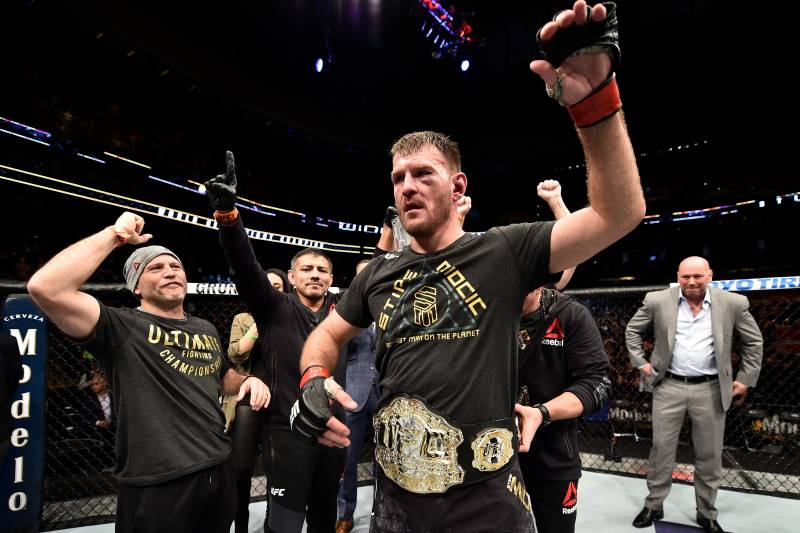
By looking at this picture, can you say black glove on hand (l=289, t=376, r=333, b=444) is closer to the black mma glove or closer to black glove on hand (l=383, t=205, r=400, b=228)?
the black mma glove

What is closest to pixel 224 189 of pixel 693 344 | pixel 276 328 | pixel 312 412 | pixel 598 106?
pixel 276 328

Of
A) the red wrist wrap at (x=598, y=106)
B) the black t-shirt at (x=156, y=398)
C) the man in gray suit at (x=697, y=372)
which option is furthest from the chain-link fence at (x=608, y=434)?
the red wrist wrap at (x=598, y=106)

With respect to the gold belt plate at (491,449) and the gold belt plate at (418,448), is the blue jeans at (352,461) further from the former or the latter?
the gold belt plate at (491,449)

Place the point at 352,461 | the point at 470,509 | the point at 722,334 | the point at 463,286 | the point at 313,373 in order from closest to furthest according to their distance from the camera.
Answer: the point at 470,509
the point at 463,286
the point at 313,373
the point at 352,461
the point at 722,334

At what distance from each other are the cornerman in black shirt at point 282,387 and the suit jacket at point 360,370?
671 mm

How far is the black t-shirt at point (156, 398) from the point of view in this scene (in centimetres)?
169

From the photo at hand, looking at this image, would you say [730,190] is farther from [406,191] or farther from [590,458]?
[406,191]

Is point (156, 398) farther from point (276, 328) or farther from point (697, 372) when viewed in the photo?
point (697, 372)

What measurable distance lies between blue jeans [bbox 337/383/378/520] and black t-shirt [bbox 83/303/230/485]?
46.7 inches

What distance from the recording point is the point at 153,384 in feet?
5.83

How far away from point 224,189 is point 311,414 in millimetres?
1088

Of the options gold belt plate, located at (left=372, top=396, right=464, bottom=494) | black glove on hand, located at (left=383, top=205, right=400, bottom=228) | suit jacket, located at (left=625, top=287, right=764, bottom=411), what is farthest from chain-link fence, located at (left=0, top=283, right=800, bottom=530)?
gold belt plate, located at (left=372, top=396, right=464, bottom=494)

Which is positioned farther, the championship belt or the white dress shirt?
the white dress shirt

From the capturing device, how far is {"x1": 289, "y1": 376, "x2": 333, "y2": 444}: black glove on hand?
45.9 inches
